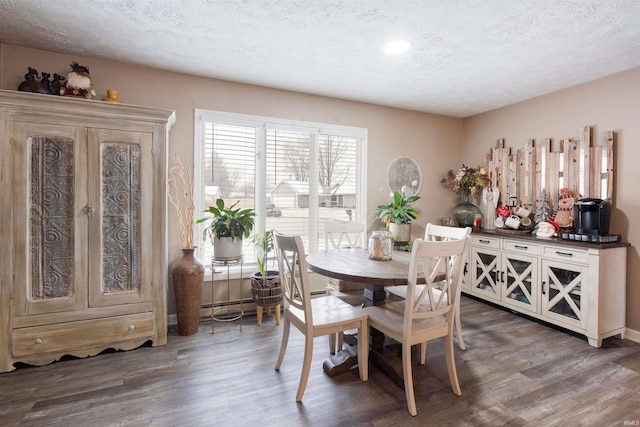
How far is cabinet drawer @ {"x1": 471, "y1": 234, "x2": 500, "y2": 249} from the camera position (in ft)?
12.2

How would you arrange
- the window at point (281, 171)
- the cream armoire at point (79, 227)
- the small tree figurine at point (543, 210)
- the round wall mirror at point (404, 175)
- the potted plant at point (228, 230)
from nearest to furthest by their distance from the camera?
the cream armoire at point (79, 227), the potted plant at point (228, 230), the window at point (281, 171), the small tree figurine at point (543, 210), the round wall mirror at point (404, 175)

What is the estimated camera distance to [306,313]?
2.03 meters

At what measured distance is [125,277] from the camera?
2656 millimetres

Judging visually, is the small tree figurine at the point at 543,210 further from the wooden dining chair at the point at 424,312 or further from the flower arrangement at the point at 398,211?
the wooden dining chair at the point at 424,312

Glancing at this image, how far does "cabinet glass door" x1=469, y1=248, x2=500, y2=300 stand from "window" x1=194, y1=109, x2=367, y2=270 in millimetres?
1450

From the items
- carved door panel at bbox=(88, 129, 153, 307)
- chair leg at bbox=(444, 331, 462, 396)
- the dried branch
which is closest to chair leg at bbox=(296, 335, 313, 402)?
chair leg at bbox=(444, 331, 462, 396)

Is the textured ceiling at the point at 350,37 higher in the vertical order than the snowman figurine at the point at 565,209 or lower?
higher

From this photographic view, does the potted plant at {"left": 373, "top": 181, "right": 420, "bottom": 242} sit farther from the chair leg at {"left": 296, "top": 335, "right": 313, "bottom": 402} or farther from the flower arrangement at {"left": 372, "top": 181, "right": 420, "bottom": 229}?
the chair leg at {"left": 296, "top": 335, "right": 313, "bottom": 402}

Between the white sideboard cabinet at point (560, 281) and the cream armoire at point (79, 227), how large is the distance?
347 centimetres

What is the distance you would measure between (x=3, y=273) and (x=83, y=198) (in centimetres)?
72

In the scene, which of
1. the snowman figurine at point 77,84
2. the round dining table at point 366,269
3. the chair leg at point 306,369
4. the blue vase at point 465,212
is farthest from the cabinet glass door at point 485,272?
the snowman figurine at point 77,84

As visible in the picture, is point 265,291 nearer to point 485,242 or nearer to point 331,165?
point 331,165

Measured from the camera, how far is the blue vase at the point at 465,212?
4.43 metres

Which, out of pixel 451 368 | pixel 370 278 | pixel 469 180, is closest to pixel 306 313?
pixel 370 278
